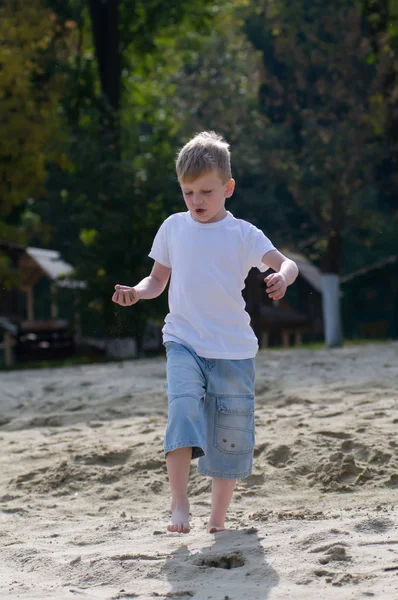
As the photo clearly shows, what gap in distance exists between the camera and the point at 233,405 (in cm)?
415

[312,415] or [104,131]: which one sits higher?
[104,131]

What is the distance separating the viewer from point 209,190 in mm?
4074

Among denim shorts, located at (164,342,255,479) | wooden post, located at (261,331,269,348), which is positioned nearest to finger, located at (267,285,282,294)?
denim shorts, located at (164,342,255,479)

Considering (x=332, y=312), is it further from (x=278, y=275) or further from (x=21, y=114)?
(x=278, y=275)

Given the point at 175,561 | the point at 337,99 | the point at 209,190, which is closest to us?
the point at 175,561

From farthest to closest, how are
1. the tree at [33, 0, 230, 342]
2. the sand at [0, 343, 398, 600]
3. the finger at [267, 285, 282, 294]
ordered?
the tree at [33, 0, 230, 342] → the finger at [267, 285, 282, 294] → the sand at [0, 343, 398, 600]

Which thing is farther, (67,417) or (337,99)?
(337,99)

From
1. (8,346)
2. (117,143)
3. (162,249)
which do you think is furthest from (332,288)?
(162,249)

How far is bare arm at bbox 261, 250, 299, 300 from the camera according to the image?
3842 mm

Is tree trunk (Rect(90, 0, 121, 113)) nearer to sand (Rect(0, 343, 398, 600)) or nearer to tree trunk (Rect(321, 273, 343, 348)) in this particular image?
tree trunk (Rect(321, 273, 343, 348))

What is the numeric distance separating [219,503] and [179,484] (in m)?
0.25

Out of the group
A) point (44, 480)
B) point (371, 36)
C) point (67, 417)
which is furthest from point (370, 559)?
point (371, 36)

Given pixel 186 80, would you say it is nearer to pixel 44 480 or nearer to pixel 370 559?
pixel 44 480

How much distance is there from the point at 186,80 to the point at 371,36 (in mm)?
12985
